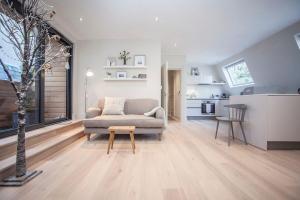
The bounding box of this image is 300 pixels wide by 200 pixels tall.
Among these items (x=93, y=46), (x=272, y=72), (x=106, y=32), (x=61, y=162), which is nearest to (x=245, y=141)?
(x=272, y=72)

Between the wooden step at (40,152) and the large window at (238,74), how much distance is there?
594 cm

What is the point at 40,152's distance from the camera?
2.50 meters

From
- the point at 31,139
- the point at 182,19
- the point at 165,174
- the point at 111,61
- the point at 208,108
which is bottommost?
the point at 165,174

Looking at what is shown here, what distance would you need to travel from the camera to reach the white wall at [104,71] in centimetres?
512

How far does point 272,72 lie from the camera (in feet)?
16.2

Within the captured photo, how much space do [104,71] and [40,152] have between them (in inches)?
121

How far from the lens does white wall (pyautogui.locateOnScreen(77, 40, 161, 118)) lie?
5121mm

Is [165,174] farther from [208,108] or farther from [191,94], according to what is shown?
[191,94]

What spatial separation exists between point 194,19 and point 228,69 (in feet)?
14.5

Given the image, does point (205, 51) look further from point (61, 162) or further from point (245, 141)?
point (61, 162)

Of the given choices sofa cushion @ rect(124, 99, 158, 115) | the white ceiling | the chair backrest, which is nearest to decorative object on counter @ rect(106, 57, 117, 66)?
the white ceiling

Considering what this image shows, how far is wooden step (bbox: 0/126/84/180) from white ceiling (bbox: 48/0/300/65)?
2418 millimetres

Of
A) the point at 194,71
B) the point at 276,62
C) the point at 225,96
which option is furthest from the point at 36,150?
the point at 225,96

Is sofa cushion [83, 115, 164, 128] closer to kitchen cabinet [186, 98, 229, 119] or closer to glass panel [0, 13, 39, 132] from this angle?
glass panel [0, 13, 39, 132]
